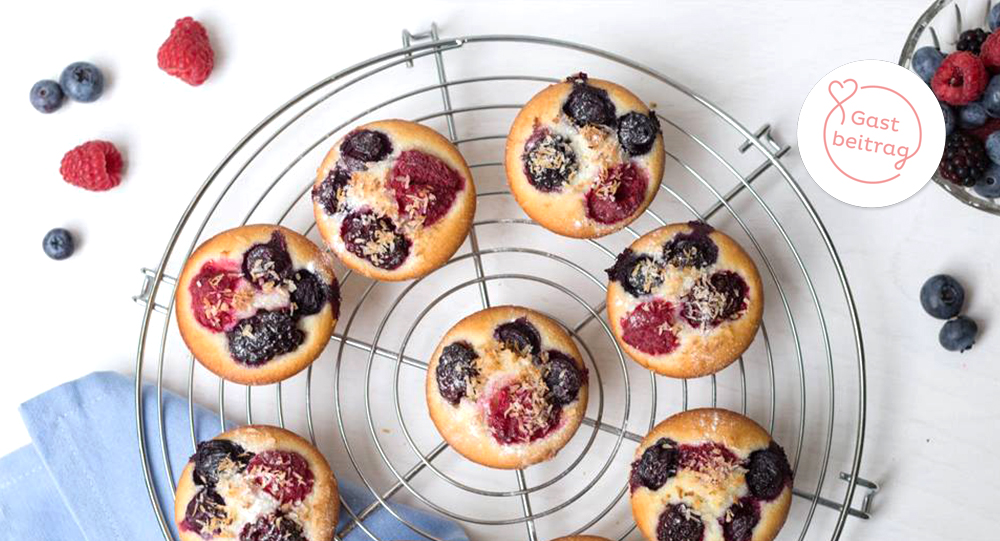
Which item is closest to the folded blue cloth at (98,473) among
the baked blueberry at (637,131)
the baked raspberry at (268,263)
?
the baked raspberry at (268,263)

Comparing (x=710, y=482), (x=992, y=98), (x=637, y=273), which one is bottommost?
(x=710, y=482)

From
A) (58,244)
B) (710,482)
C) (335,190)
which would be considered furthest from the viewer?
(58,244)

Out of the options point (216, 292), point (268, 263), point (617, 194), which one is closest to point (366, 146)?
point (268, 263)

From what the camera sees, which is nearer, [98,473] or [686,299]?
[686,299]

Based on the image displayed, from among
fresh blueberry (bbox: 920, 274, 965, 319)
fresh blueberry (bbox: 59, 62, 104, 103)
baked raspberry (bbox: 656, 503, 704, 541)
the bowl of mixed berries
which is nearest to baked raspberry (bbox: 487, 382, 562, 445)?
baked raspberry (bbox: 656, 503, 704, 541)

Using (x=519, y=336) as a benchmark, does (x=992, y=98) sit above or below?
above

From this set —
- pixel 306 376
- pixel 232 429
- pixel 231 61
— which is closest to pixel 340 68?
pixel 231 61

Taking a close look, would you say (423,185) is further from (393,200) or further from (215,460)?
(215,460)
